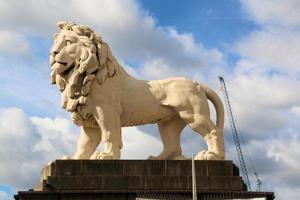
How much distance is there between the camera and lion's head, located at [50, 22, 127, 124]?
16.6 metres

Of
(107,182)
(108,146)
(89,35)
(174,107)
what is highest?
(89,35)

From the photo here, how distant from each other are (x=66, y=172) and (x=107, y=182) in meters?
1.19

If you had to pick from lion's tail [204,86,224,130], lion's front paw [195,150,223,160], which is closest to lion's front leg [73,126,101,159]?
lion's front paw [195,150,223,160]

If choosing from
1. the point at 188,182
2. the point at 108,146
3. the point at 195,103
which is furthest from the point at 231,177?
the point at 108,146

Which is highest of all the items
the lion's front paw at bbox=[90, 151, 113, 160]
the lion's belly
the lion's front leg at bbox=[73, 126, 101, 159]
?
the lion's belly

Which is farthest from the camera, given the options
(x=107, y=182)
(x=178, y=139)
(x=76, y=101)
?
(x=178, y=139)

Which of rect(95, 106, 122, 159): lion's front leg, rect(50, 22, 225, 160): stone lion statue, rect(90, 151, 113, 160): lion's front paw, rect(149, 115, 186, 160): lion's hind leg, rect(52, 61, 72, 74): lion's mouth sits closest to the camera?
rect(90, 151, 113, 160): lion's front paw

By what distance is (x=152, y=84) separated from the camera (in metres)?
17.3

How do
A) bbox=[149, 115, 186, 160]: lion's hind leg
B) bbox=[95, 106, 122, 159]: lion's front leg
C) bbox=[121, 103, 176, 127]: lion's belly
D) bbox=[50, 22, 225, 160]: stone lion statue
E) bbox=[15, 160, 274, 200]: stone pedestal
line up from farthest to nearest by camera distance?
bbox=[149, 115, 186, 160]: lion's hind leg, bbox=[121, 103, 176, 127]: lion's belly, bbox=[50, 22, 225, 160]: stone lion statue, bbox=[95, 106, 122, 159]: lion's front leg, bbox=[15, 160, 274, 200]: stone pedestal

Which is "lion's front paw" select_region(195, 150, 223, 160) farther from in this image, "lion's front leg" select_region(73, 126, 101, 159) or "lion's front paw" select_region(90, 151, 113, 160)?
"lion's front leg" select_region(73, 126, 101, 159)

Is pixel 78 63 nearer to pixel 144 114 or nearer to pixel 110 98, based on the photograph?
pixel 110 98

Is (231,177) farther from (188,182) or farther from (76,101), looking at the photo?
(76,101)

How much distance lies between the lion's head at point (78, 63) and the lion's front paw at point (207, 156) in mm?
3457

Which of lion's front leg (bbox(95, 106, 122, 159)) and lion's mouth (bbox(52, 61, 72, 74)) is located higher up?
lion's mouth (bbox(52, 61, 72, 74))
